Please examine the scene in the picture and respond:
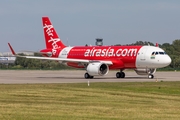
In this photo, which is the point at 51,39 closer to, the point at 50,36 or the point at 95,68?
the point at 50,36

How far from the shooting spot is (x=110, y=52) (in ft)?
184

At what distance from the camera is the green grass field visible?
790 inches

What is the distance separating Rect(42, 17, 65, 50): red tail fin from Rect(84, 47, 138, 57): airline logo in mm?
5480

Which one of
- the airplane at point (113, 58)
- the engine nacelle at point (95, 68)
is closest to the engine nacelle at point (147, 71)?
the airplane at point (113, 58)

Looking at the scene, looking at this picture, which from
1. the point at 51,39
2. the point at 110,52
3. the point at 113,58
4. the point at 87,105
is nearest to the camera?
the point at 87,105

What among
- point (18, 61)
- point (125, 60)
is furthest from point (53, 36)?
point (18, 61)

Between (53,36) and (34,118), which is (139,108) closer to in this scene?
(34,118)

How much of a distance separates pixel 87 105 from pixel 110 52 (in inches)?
1272

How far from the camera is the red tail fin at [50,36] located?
6281cm

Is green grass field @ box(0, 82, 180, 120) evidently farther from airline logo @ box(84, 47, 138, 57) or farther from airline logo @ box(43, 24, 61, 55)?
airline logo @ box(43, 24, 61, 55)

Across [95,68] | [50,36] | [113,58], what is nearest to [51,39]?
[50,36]

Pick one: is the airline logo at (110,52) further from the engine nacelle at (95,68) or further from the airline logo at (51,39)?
the airline logo at (51,39)

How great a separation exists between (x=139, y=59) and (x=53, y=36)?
13483 mm

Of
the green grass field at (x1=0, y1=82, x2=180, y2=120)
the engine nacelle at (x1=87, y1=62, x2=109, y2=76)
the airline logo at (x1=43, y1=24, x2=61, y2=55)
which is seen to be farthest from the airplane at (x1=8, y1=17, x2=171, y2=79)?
the green grass field at (x1=0, y1=82, x2=180, y2=120)
